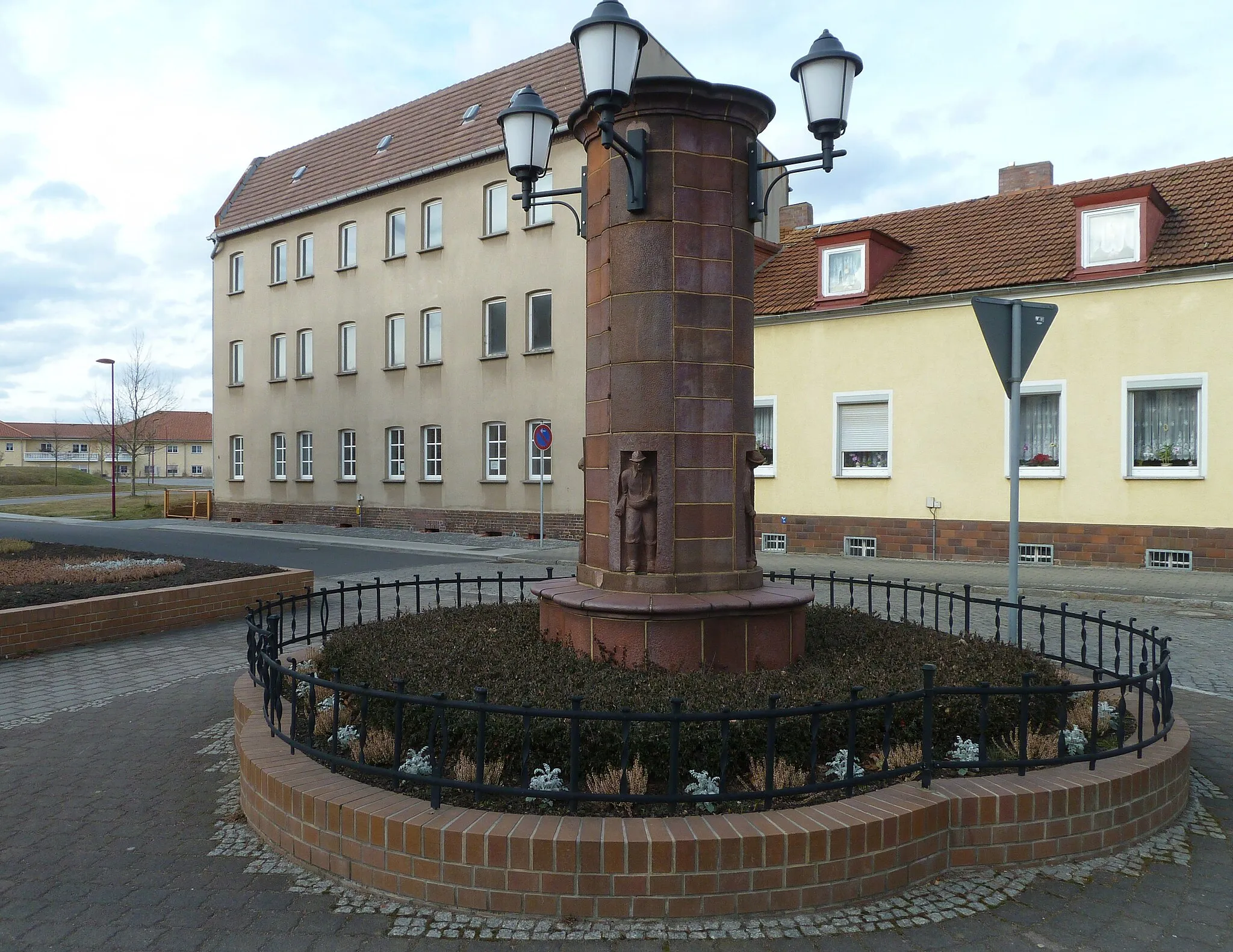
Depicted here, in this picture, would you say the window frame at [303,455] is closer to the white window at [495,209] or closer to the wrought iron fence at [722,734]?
the white window at [495,209]

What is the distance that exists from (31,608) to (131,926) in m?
6.61

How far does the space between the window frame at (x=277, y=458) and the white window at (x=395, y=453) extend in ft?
19.2

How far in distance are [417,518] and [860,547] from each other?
13484 millimetres

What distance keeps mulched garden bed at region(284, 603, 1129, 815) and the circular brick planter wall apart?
13.4 inches

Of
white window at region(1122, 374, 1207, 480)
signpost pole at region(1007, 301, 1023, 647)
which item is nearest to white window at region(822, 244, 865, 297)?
white window at region(1122, 374, 1207, 480)

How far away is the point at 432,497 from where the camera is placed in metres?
27.5

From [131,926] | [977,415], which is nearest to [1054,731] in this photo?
[131,926]

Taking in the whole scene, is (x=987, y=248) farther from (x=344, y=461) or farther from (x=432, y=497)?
(x=344, y=461)

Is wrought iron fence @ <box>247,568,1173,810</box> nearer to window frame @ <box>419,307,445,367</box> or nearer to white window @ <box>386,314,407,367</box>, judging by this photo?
window frame @ <box>419,307,445,367</box>

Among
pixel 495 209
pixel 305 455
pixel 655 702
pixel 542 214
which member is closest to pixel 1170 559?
pixel 655 702

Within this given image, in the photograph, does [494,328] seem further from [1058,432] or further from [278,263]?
[1058,432]

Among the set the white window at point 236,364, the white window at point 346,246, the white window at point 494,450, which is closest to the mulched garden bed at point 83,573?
the white window at point 494,450

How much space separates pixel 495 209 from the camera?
84.9 ft

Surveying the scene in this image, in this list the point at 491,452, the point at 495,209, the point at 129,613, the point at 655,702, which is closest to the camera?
the point at 655,702
